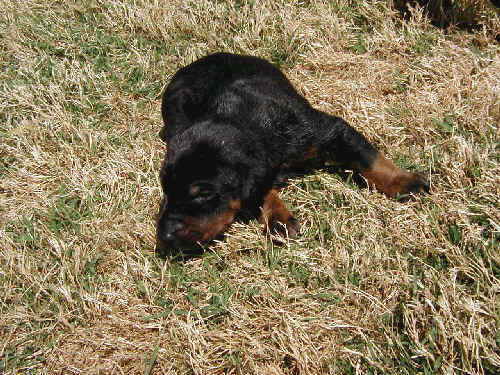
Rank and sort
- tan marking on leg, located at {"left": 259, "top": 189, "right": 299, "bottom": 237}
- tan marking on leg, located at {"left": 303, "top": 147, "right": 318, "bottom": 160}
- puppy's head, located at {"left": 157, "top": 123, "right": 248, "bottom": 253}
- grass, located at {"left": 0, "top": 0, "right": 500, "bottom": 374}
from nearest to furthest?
grass, located at {"left": 0, "top": 0, "right": 500, "bottom": 374} → puppy's head, located at {"left": 157, "top": 123, "right": 248, "bottom": 253} → tan marking on leg, located at {"left": 259, "top": 189, "right": 299, "bottom": 237} → tan marking on leg, located at {"left": 303, "top": 147, "right": 318, "bottom": 160}

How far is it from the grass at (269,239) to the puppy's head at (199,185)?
13.0 inches

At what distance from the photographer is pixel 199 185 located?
9.70 ft

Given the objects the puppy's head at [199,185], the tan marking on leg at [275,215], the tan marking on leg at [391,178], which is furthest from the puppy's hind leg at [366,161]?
the puppy's head at [199,185]

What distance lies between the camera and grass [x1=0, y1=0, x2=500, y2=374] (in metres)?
2.65

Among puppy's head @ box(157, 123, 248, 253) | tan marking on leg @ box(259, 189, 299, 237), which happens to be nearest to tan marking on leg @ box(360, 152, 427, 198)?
tan marking on leg @ box(259, 189, 299, 237)

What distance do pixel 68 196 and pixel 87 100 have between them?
135cm

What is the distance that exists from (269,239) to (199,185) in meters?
0.71

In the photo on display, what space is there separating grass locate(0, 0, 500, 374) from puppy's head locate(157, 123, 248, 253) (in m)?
0.33

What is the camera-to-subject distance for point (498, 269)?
2.64m

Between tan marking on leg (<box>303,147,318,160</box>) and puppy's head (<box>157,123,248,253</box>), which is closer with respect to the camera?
puppy's head (<box>157,123,248,253</box>)

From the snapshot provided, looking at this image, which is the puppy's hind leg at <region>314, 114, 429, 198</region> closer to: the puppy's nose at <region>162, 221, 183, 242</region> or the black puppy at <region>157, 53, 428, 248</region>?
the black puppy at <region>157, 53, 428, 248</region>

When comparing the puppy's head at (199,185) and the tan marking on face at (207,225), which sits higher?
the puppy's head at (199,185)

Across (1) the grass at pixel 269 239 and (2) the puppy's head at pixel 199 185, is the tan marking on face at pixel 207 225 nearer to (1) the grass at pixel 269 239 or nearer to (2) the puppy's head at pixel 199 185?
(2) the puppy's head at pixel 199 185

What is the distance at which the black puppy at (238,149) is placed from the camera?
2975 mm
